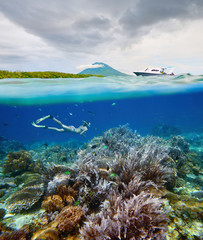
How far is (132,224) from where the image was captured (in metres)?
2.35

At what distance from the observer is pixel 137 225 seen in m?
2.36

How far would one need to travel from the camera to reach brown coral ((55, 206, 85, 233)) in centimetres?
272

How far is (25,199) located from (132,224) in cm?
320

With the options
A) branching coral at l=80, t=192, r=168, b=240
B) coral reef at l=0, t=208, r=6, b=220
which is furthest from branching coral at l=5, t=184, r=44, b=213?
branching coral at l=80, t=192, r=168, b=240

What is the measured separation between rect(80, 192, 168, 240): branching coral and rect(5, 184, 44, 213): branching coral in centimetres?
225

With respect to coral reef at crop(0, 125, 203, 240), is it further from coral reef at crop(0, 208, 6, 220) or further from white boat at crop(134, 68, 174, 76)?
white boat at crop(134, 68, 174, 76)

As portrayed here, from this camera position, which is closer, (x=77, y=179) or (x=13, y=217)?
(x=13, y=217)

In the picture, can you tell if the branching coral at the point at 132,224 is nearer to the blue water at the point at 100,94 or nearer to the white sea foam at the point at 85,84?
the blue water at the point at 100,94

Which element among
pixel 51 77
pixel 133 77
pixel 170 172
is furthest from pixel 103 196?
pixel 133 77

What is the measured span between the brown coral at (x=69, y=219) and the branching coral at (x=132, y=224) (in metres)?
0.44

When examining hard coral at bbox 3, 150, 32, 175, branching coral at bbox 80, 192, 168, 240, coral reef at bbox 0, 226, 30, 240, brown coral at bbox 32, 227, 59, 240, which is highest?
branching coral at bbox 80, 192, 168, 240

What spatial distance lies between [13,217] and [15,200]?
18.3 inches

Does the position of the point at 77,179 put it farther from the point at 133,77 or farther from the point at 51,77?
the point at 133,77

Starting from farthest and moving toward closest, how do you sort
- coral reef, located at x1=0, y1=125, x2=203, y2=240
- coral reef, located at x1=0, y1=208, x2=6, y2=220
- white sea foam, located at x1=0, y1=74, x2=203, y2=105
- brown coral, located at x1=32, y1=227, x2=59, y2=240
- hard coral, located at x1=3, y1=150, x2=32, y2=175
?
white sea foam, located at x1=0, y1=74, x2=203, y2=105
hard coral, located at x1=3, y1=150, x2=32, y2=175
coral reef, located at x1=0, y1=208, x2=6, y2=220
brown coral, located at x1=32, y1=227, x2=59, y2=240
coral reef, located at x1=0, y1=125, x2=203, y2=240
